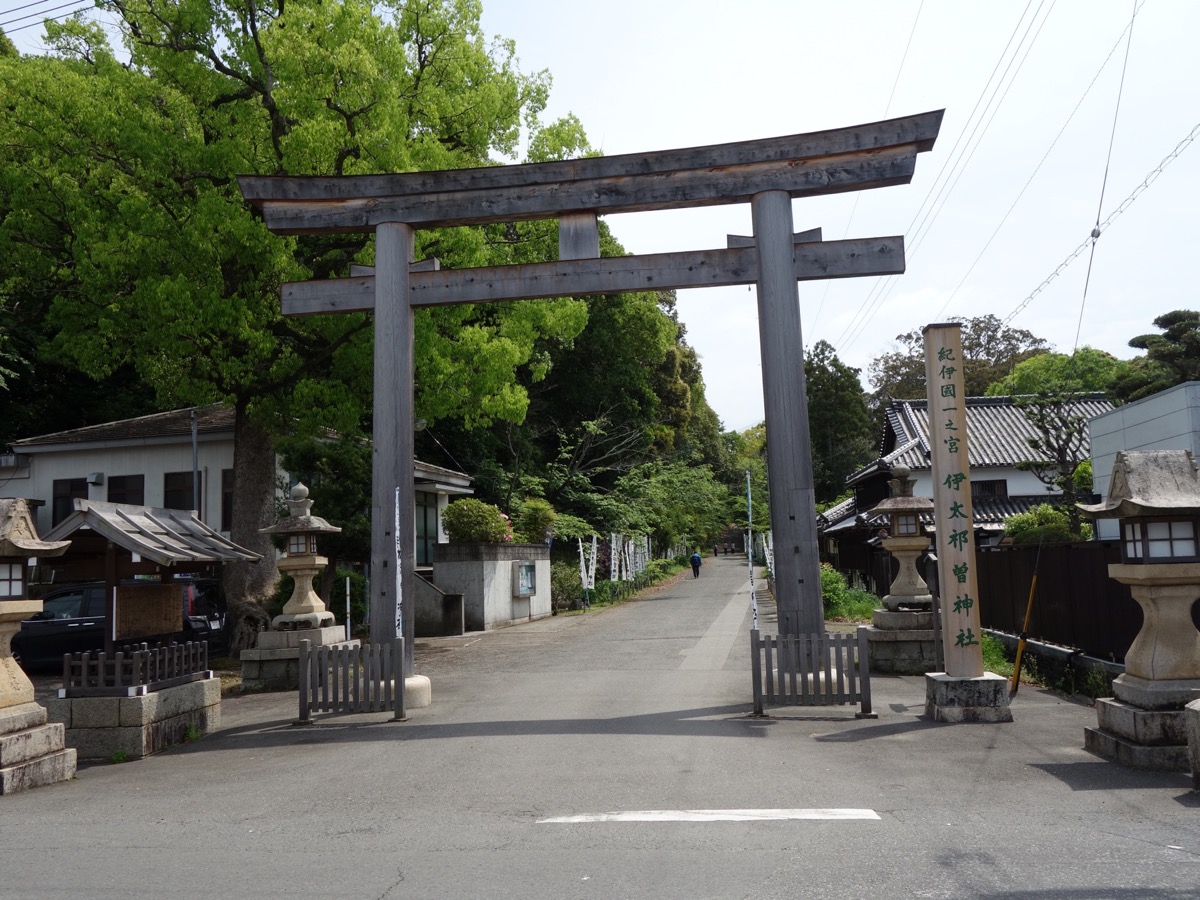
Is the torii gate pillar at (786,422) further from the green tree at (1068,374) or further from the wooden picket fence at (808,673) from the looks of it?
the green tree at (1068,374)

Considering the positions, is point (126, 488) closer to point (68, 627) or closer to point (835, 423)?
point (68, 627)

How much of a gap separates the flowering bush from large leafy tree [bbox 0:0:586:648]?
246 inches

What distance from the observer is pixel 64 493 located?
85.8 ft

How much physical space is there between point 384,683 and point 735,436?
6399 centimetres

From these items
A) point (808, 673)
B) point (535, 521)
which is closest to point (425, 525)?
point (535, 521)

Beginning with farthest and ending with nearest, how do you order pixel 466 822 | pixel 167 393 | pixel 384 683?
pixel 167 393 → pixel 384 683 → pixel 466 822

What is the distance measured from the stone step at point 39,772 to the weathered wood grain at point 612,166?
6887 millimetres

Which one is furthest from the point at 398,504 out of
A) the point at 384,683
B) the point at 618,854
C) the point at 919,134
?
the point at 919,134

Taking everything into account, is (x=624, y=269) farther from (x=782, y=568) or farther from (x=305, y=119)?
(x=305, y=119)

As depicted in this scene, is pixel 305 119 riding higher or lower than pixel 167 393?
higher

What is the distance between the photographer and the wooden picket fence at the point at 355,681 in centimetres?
1059

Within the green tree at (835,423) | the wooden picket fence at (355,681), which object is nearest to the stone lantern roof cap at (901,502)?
the wooden picket fence at (355,681)

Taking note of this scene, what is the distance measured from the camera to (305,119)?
15836mm

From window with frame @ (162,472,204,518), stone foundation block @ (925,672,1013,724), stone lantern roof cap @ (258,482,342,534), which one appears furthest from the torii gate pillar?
window with frame @ (162,472,204,518)
